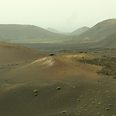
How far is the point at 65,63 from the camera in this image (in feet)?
111

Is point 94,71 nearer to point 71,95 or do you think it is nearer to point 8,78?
point 71,95

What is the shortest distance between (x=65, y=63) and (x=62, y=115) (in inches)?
711

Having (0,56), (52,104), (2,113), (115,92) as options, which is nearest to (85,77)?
(115,92)

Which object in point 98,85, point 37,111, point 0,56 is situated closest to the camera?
point 37,111

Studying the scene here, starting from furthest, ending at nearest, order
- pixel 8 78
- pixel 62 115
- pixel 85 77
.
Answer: pixel 8 78
pixel 85 77
pixel 62 115

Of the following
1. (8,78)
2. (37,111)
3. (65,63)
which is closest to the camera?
(37,111)

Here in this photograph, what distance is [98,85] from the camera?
72.8 ft

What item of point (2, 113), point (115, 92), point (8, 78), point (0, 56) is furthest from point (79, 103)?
point (0, 56)

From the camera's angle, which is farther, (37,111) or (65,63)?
(65,63)

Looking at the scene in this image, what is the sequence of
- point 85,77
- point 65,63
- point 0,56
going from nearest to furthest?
1. point 85,77
2. point 65,63
3. point 0,56

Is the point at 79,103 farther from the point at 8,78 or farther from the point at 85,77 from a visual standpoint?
the point at 8,78

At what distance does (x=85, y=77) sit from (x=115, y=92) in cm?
891

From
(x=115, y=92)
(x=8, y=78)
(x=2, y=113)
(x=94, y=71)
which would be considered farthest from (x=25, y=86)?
(x=94, y=71)

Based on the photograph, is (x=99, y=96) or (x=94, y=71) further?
(x=94, y=71)
